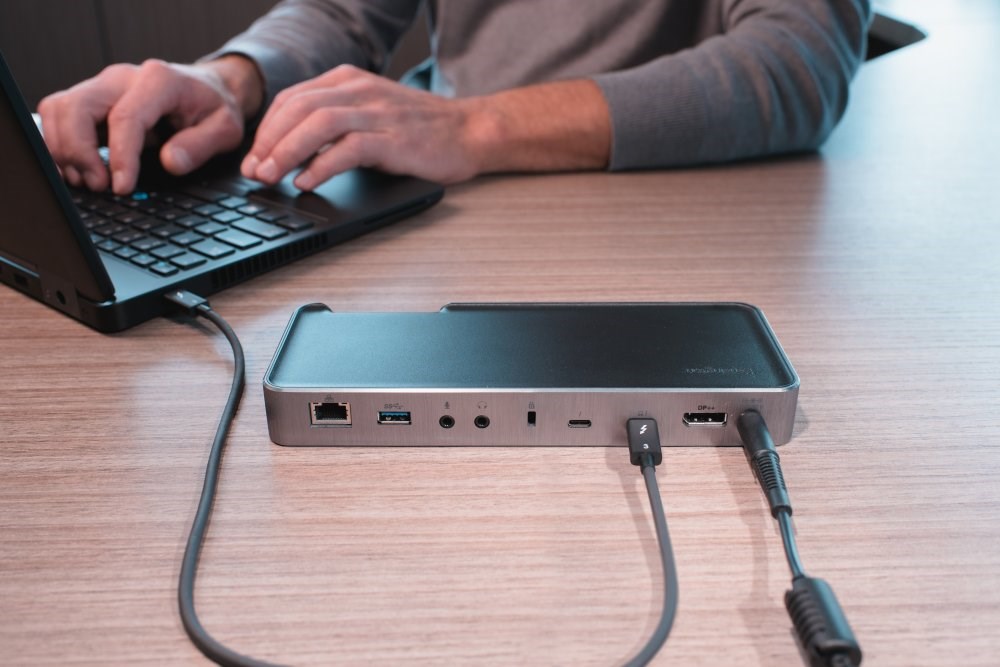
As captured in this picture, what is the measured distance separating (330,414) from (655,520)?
0.53 feet

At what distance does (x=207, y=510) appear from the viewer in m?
0.39

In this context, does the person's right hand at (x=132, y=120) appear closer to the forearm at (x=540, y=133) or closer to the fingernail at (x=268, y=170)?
the fingernail at (x=268, y=170)

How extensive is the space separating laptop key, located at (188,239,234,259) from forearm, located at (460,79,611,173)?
27 cm

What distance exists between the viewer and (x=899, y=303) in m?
0.59

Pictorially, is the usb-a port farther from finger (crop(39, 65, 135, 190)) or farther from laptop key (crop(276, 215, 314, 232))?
finger (crop(39, 65, 135, 190))

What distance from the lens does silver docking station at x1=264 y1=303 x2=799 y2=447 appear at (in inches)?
16.8

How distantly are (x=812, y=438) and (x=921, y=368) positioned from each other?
0.11 m

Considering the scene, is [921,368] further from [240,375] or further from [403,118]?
[403,118]

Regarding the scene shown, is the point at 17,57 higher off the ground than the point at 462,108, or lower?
lower

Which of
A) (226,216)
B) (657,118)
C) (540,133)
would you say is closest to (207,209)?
(226,216)

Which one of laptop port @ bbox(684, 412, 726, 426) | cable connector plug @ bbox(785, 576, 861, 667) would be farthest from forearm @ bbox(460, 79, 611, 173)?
cable connector plug @ bbox(785, 576, 861, 667)

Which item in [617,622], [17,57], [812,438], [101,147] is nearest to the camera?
[617,622]

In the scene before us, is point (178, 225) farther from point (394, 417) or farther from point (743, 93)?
point (743, 93)

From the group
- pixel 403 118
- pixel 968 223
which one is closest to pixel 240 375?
pixel 403 118
